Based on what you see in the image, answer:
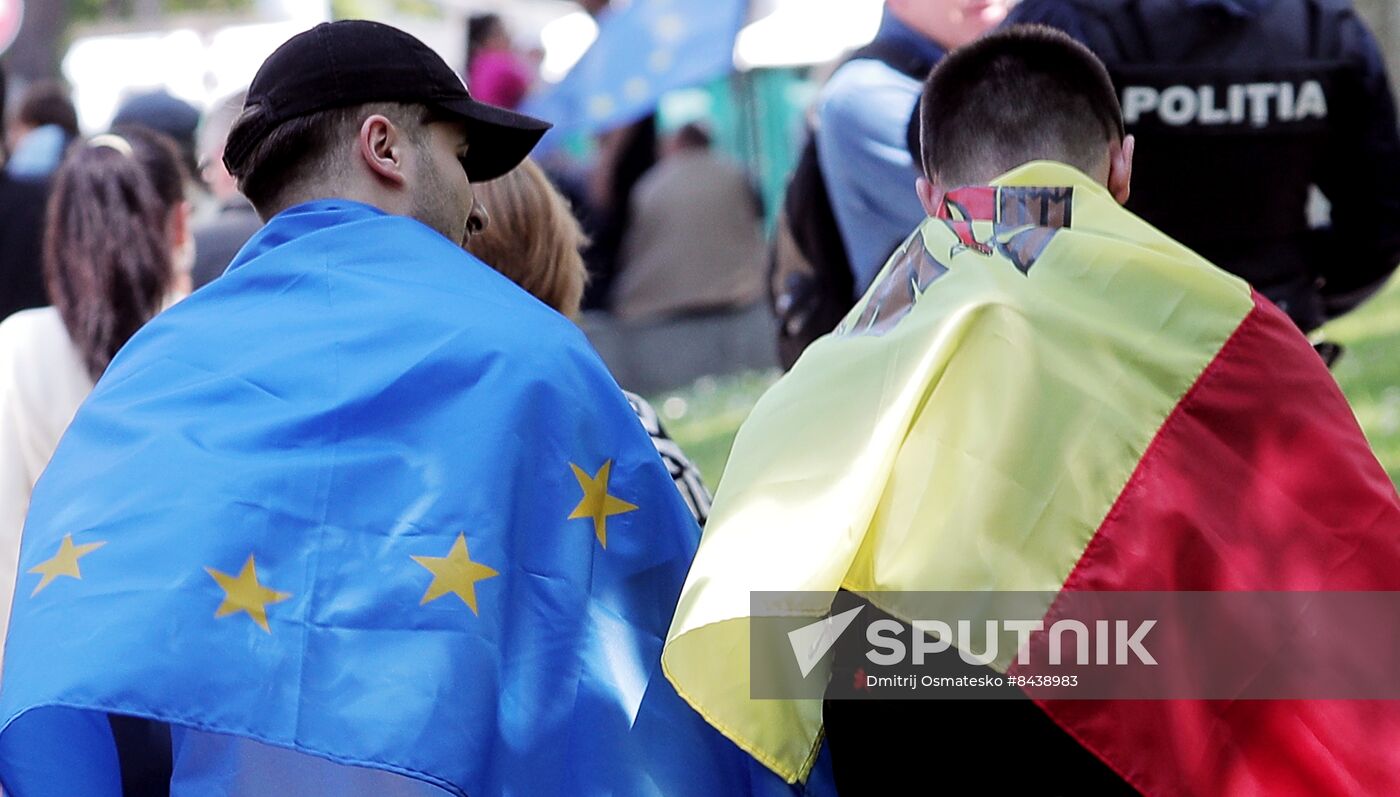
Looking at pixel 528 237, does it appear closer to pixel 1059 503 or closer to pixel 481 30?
pixel 1059 503

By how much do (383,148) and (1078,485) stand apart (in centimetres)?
122

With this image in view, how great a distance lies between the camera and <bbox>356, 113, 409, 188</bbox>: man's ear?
300 cm

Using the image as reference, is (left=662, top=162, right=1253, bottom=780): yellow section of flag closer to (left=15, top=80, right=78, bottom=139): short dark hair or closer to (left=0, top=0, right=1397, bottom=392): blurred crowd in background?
(left=0, top=0, right=1397, bottom=392): blurred crowd in background

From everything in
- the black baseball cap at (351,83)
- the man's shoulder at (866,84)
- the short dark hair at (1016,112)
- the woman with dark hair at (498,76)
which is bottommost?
the woman with dark hair at (498,76)

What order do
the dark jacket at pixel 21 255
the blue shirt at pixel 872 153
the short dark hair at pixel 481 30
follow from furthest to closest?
the short dark hair at pixel 481 30
the dark jacket at pixel 21 255
the blue shirt at pixel 872 153

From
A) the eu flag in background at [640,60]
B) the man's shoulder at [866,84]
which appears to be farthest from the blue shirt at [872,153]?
the eu flag in background at [640,60]

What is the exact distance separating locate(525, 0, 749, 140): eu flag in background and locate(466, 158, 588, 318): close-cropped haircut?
6.64m

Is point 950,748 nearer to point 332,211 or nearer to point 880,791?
point 880,791

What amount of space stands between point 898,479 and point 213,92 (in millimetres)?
13686

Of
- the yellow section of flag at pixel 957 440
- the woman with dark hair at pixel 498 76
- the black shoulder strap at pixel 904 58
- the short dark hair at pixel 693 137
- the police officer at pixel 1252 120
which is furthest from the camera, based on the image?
the short dark hair at pixel 693 137

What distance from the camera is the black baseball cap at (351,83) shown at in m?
2.99

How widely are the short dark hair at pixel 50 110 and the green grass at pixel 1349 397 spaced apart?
313 cm

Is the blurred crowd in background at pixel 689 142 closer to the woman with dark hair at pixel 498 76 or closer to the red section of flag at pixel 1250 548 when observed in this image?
the woman with dark hair at pixel 498 76

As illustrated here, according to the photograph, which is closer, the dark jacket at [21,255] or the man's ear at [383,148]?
the man's ear at [383,148]
